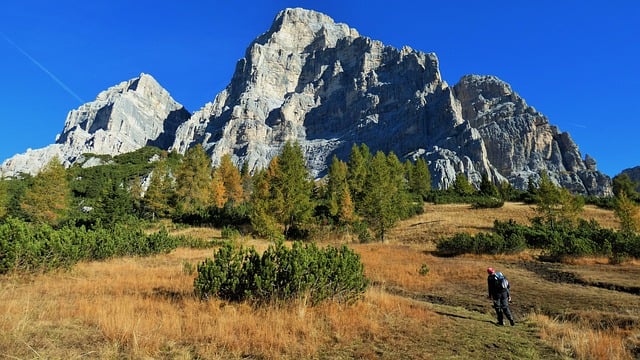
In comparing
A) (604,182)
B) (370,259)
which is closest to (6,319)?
(370,259)

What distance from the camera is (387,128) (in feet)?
532

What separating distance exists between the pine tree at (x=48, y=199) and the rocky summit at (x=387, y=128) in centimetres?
10100

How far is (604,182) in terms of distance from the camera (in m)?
120

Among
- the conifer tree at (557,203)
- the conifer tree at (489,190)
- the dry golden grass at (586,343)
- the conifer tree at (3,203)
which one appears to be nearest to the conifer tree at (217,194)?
the conifer tree at (3,203)

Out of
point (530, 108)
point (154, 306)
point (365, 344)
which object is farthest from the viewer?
point (530, 108)

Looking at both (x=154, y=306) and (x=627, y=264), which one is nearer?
(x=154, y=306)

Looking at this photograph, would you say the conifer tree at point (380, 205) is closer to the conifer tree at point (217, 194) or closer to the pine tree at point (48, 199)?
the conifer tree at point (217, 194)

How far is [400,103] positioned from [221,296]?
172095 millimetres

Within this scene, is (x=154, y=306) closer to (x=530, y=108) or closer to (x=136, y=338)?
(x=136, y=338)

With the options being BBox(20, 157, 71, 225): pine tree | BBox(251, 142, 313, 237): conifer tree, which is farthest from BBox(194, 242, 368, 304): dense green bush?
BBox(20, 157, 71, 225): pine tree

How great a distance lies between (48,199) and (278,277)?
40828 millimetres

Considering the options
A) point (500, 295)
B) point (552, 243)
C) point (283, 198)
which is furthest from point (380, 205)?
point (500, 295)

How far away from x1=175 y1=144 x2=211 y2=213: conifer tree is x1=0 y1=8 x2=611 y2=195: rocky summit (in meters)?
87.1

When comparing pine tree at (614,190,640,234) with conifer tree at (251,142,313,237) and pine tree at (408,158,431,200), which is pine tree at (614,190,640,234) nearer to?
conifer tree at (251,142,313,237)
